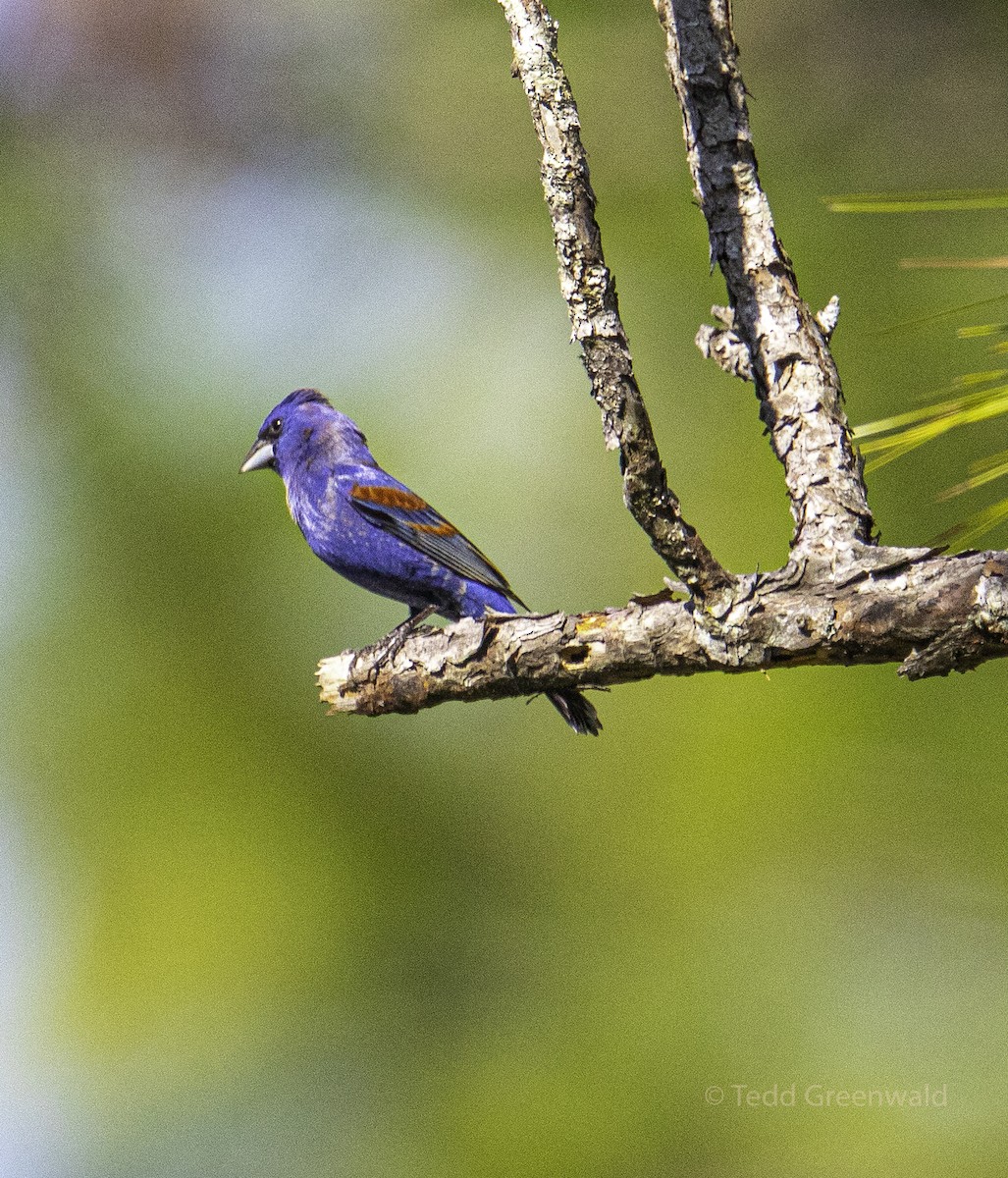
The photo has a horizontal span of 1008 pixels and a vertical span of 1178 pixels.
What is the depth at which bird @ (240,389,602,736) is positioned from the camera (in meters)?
4.33

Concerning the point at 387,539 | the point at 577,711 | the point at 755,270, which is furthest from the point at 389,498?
the point at 755,270

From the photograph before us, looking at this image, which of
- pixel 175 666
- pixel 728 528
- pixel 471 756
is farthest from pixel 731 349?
pixel 175 666

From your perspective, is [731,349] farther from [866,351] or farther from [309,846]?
[309,846]

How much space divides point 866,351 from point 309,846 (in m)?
3.55

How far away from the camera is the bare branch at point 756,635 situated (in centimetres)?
196

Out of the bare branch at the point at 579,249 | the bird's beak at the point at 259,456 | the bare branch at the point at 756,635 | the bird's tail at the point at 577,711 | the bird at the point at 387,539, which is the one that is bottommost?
the bare branch at the point at 756,635

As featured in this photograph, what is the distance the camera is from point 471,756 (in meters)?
6.62

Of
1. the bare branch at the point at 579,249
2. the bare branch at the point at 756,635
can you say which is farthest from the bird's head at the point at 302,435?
the bare branch at the point at 579,249

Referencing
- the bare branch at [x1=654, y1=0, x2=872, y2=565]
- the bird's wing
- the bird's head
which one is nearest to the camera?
the bare branch at [x1=654, y1=0, x2=872, y2=565]

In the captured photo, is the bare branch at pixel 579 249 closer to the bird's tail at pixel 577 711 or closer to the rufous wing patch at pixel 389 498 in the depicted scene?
the bird's tail at pixel 577 711

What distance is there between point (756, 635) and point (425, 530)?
7.56 ft

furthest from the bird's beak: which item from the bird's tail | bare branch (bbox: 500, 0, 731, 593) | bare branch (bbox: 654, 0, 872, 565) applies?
bare branch (bbox: 500, 0, 731, 593)

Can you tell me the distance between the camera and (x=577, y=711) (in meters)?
3.45

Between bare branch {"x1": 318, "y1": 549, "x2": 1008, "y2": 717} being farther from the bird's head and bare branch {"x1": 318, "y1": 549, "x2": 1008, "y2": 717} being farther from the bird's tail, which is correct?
the bird's head
